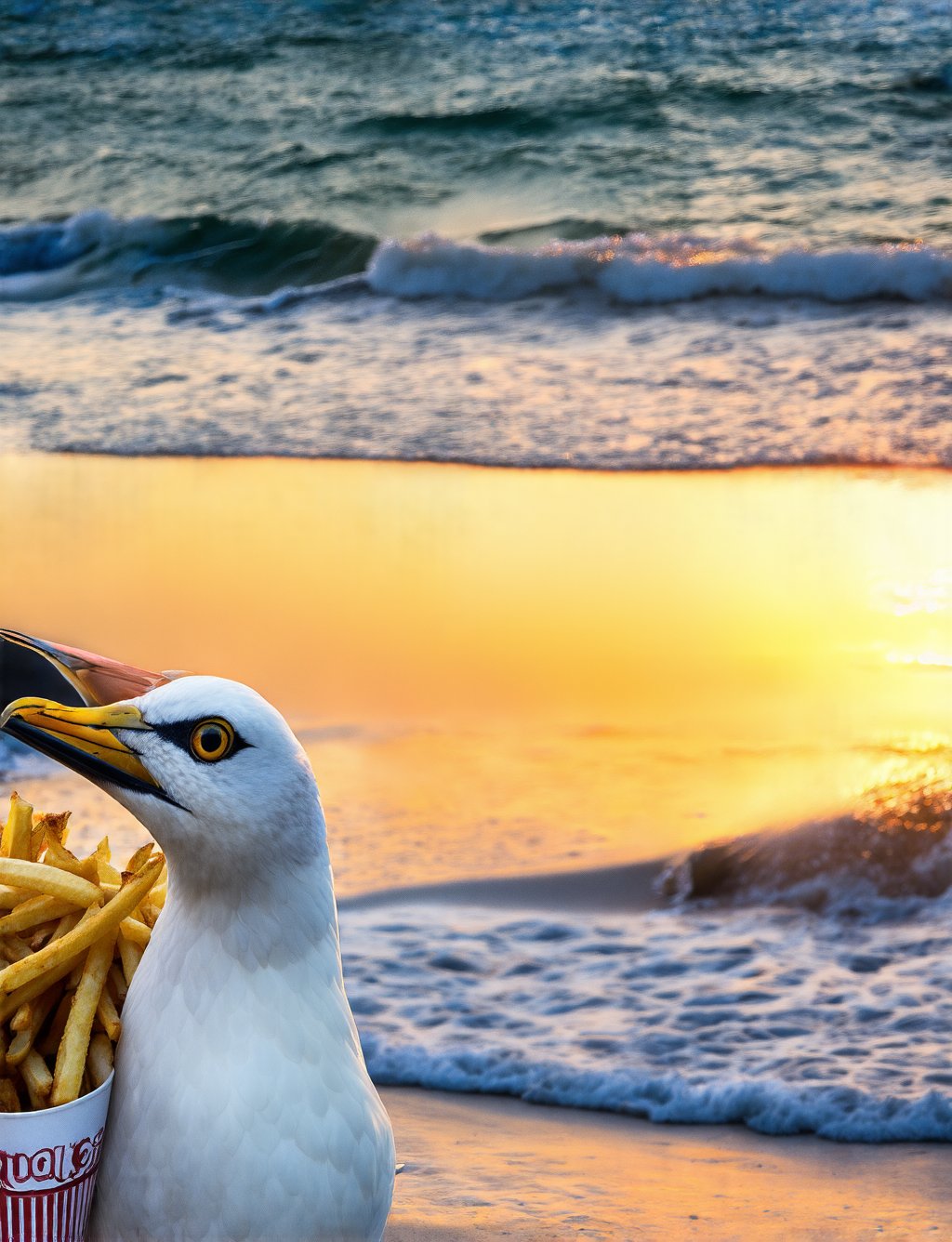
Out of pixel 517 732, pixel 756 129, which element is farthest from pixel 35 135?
pixel 517 732

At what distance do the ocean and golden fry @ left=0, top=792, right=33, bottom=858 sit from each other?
2.05 m

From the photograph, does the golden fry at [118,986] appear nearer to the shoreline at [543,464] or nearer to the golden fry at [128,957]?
the golden fry at [128,957]

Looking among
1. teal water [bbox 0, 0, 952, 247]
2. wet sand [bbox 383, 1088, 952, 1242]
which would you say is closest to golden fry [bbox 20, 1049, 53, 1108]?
wet sand [bbox 383, 1088, 952, 1242]

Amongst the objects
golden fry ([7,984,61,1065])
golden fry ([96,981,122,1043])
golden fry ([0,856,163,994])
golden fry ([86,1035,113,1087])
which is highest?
golden fry ([0,856,163,994])

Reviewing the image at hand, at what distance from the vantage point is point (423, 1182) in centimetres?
350

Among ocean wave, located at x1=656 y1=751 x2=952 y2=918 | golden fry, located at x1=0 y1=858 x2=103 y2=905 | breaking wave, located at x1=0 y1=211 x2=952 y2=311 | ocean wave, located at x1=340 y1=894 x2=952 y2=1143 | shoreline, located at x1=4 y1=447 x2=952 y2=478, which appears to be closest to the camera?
golden fry, located at x1=0 y1=858 x2=103 y2=905

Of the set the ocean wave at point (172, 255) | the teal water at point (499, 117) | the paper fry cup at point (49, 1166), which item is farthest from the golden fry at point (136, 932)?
the ocean wave at point (172, 255)

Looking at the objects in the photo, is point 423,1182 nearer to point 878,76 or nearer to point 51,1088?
point 51,1088

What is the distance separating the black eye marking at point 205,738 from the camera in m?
2.10

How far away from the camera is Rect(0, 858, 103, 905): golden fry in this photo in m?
2.19

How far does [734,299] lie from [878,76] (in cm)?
644

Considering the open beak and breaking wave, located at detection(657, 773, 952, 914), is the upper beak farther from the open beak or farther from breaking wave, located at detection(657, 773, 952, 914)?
breaking wave, located at detection(657, 773, 952, 914)

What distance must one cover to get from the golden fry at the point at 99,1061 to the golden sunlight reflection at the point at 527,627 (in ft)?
9.45

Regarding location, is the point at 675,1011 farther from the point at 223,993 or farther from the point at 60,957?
the point at 60,957
